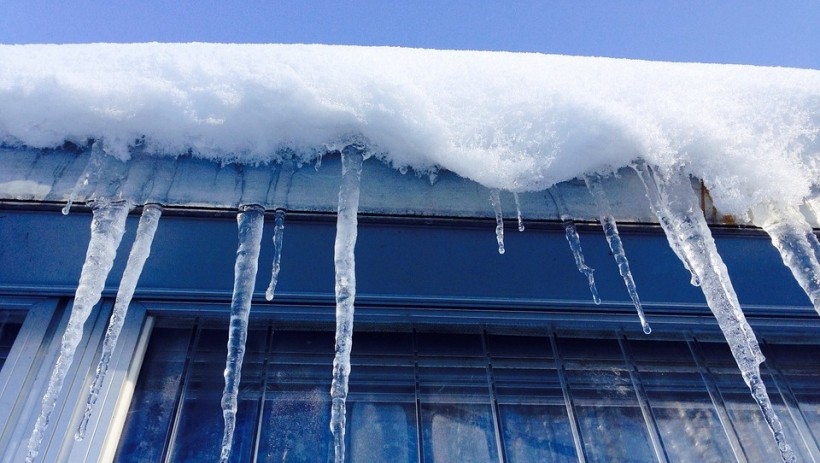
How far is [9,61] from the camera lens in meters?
1.30

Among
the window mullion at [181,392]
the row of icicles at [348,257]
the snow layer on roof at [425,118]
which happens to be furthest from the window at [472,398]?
the snow layer on roof at [425,118]

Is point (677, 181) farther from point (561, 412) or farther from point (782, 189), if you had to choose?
point (561, 412)

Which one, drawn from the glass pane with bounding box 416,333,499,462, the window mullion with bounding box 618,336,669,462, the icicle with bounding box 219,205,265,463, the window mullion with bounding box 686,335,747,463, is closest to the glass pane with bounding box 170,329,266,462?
the icicle with bounding box 219,205,265,463

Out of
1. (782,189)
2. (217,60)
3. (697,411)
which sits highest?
(217,60)

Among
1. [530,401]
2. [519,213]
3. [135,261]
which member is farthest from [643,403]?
[135,261]

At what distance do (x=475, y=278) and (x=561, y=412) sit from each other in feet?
1.36

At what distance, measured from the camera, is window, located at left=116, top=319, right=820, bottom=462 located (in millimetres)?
1431

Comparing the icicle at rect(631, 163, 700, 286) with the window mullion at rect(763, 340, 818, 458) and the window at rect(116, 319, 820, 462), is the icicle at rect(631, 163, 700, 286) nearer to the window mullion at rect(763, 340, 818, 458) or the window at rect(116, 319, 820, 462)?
the window at rect(116, 319, 820, 462)

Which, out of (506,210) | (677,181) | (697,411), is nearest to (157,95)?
(506,210)

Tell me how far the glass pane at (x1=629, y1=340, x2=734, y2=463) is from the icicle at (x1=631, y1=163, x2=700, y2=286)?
0.46 m

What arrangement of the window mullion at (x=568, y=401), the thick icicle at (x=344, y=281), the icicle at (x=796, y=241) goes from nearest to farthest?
the thick icicle at (x=344, y=281) < the icicle at (x=796, y=241) < the window mullion at (x=568, y=401)

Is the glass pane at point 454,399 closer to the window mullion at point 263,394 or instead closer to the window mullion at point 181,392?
the window mullion at point 263,394

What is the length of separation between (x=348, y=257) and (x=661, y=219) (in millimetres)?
673

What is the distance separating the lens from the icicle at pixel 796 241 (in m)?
1.24
